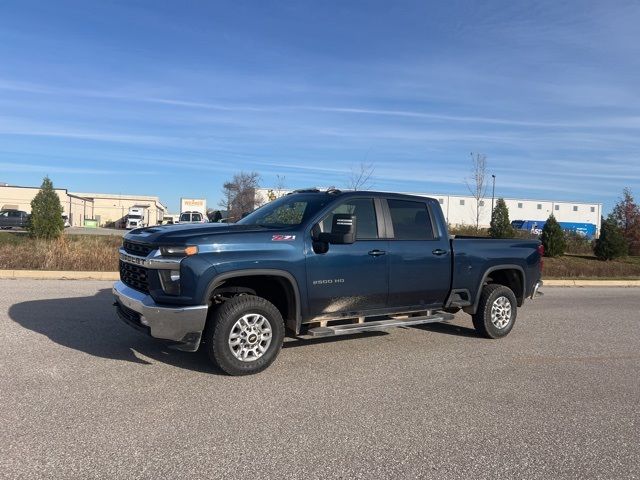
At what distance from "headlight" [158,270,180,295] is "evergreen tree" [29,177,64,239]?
17.0 m

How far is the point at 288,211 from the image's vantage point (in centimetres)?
679

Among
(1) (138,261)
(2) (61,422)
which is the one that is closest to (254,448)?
(2) (61,422)

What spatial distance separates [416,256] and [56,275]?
32.6 feet

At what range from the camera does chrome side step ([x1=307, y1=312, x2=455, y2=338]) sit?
613 cm

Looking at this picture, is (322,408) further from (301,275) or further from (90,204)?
(90,204)

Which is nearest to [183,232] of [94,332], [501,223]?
[94,332]

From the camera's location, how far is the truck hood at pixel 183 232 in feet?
17.7

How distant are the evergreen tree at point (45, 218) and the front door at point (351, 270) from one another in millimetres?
17126

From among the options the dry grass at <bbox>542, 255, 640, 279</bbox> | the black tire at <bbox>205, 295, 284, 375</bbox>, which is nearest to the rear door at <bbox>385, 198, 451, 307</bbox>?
the black tire at <bbox>205, 295, 284, 375</bbox>

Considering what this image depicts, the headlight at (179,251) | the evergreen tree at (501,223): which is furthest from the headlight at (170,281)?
the evergreen tree at (501,223)

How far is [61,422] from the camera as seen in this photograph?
4.32 m

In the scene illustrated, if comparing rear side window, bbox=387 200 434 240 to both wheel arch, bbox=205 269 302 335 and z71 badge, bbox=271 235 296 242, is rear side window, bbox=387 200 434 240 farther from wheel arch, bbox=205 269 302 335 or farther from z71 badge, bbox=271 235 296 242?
wheel arch, bbox=205 269 302 335

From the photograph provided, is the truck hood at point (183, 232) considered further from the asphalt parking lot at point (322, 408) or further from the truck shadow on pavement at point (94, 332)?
the asphalt parking lot at point (322, 408)

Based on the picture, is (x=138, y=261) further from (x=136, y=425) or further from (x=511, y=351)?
(x=511, y=351)
